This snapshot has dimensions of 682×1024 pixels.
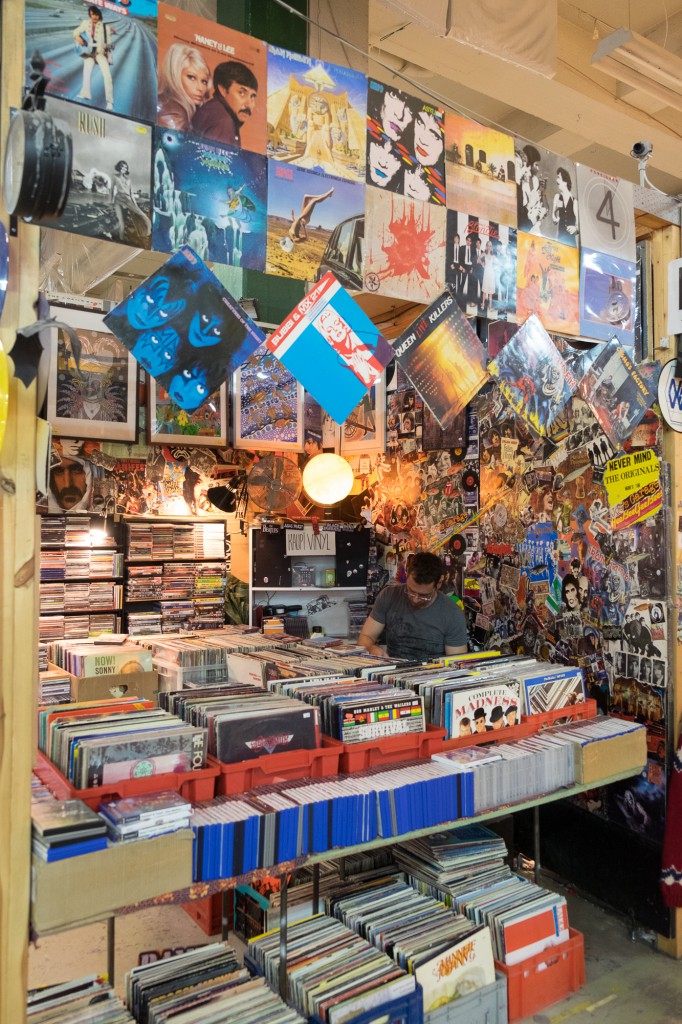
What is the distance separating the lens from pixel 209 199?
2.44 metres

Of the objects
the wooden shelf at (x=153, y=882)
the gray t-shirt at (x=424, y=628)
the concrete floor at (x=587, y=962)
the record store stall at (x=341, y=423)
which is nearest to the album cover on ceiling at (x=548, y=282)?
the record store stall at (x=341, y=423)

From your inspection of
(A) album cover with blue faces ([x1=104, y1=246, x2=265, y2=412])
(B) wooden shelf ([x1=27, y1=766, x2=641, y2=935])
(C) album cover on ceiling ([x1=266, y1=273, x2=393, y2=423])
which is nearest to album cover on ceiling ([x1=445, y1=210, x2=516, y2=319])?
(C) album cover on ceiling ([x1=266, y1=273, x2=393, y2=423])

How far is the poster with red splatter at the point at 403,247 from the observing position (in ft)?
9.18

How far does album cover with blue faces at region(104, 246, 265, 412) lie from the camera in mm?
2232

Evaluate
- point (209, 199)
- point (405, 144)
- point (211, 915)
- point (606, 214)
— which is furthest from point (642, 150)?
point (211, 915)

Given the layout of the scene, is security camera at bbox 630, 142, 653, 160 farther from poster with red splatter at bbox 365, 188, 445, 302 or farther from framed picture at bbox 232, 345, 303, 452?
framed picture at bbox 232, 345, 303, 452

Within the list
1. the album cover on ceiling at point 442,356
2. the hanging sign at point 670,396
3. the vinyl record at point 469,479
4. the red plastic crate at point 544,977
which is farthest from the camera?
the vinyl record at point 469,479

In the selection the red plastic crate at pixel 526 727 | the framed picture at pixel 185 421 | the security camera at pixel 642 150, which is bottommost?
the red plastic crate at pixel 526 727

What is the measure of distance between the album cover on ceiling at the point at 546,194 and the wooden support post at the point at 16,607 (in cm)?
201

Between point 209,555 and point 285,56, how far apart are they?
4701 mm

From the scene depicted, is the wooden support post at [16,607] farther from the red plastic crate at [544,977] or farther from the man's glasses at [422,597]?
the man's glasses at [422,597]

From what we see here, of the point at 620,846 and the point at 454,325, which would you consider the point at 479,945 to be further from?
the point at 454,325

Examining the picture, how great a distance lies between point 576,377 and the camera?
3660mm

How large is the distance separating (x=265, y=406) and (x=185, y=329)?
422 centimetres
